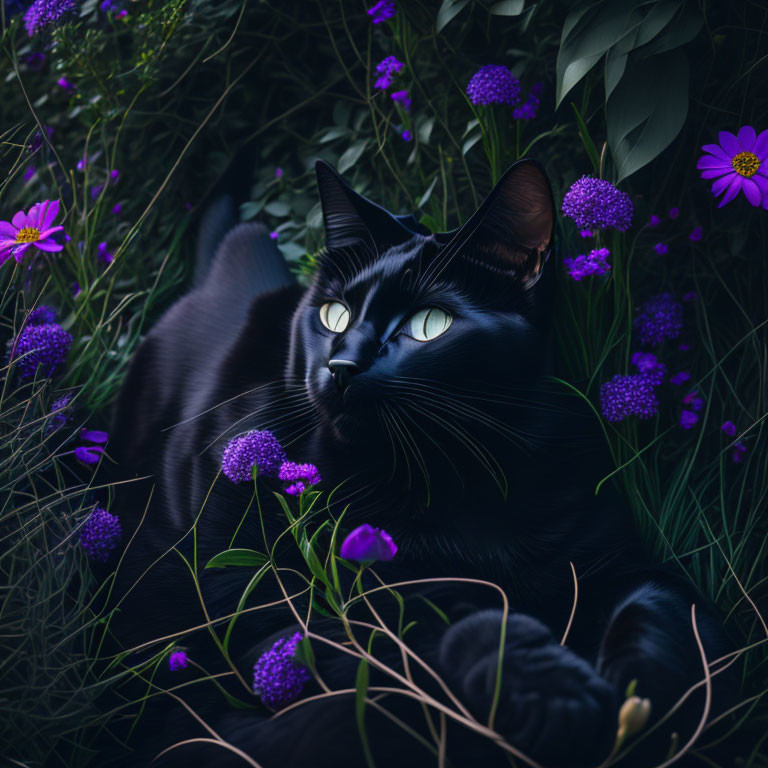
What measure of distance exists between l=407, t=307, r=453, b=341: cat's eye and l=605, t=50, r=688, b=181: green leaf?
1.11ft

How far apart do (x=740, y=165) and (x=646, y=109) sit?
154 millimetres

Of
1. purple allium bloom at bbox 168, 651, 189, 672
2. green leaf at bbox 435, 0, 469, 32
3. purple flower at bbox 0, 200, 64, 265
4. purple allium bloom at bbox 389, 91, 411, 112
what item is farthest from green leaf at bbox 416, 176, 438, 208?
purple allium bloom at bbox 168, 651, 189, 672

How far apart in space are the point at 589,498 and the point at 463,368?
0.26 meters

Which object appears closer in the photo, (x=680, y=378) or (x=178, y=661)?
(x=178, y=661)

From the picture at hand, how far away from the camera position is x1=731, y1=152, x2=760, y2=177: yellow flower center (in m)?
1.02

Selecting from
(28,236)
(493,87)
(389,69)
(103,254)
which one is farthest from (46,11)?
(493,87)

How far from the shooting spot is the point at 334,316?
1.05m

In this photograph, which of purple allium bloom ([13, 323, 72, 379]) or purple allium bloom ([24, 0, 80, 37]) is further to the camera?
purple allium bloom ([24, 0, 80, 37])

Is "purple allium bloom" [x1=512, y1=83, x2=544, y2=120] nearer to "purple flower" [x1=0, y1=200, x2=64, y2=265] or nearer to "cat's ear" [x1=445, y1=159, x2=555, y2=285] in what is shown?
"cat's ear" [x1=445, y1=159, x2=555, y2=285]

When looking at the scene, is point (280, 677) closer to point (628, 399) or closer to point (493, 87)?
point (628, 399)

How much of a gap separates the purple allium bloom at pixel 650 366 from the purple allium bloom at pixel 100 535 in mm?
810

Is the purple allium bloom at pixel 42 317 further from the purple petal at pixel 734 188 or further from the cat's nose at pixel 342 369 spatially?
the purple petal at pixel 734 188

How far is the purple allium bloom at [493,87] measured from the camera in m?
1.12

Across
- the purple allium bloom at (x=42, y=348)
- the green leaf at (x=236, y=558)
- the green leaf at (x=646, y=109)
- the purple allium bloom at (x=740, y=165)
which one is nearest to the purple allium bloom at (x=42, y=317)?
the purple allium bloom at (x=42, y=348)
